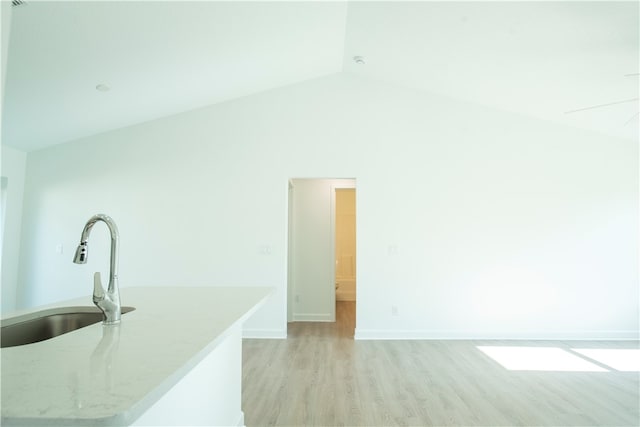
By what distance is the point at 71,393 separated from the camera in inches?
28.9

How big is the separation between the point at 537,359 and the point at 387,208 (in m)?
2.21

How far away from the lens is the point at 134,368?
877 mm

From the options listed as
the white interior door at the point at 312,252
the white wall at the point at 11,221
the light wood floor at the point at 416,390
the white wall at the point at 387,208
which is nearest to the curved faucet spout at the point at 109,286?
the light wood floor at the point at 416,390

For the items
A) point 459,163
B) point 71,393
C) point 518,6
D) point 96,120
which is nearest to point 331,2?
point 518,6

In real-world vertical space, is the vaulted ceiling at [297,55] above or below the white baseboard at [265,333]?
above

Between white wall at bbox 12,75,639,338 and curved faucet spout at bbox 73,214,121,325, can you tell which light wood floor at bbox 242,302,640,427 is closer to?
white wall at bbox 12,75,639,338

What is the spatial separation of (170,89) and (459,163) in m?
3.48

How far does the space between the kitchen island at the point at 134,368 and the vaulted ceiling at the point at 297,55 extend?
2.24 metres

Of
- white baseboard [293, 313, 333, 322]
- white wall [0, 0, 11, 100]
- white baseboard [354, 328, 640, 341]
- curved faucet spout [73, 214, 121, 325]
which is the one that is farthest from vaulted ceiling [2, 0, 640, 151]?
white baseboard [293, 313, 333, 322]

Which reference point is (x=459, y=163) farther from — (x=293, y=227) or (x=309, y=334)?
(x=309, y=334)

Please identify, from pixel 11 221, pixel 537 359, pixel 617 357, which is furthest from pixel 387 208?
pixel 11 221

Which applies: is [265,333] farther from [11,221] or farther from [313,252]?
[11,221]

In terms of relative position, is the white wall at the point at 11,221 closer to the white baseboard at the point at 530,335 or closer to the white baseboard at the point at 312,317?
the white baseboard at the point at 312,317

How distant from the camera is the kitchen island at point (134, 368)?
0.68 m
